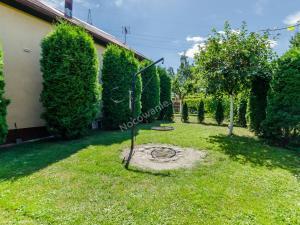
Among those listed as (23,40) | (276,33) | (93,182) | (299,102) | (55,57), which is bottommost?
(93,182)

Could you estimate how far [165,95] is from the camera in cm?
1617

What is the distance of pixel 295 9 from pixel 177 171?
39.1 feet

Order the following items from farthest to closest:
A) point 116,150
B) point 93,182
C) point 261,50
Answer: point 261,50 < point 116,150 < point 93,182

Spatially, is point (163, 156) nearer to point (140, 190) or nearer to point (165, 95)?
point (140, 190)

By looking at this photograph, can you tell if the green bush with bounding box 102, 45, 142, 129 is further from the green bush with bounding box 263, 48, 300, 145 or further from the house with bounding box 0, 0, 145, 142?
the green bush with bounding box 263, 48, 300, 145

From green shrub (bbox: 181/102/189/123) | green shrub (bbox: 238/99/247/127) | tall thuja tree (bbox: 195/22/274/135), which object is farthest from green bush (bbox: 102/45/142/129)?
green shrub (bbox: 238/99/247/127)

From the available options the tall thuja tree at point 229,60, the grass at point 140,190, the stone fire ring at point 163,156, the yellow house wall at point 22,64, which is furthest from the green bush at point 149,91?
the grass at point 140,190

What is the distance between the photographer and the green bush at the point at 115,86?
31.9ft

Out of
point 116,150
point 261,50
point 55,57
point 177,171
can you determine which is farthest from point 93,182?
point 261,50

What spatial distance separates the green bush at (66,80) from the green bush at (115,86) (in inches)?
85.9

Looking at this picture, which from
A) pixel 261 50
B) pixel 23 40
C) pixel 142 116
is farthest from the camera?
pixel 142 116

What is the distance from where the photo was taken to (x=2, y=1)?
6.57m

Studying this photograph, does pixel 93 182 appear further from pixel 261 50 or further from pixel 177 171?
pixel 261 50

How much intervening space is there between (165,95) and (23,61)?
10373 mm
